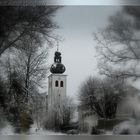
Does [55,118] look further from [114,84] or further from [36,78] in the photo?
[114,84]

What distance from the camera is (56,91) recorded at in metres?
3.00

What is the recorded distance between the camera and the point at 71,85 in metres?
3.01

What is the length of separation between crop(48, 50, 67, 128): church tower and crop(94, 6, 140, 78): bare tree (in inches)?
15.1

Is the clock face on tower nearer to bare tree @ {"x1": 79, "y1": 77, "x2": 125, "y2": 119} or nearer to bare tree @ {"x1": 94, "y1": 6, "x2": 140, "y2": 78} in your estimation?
bare tree @ {"x1": 79, "y1": 77, "x2": 125, "y2": 119}

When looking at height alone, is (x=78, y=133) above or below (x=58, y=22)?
below

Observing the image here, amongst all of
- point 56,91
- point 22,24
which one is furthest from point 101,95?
point 22,24

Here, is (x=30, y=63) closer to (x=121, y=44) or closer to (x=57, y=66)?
(x=57, y=66)

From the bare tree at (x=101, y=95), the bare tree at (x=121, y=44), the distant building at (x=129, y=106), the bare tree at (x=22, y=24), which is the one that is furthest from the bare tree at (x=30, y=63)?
the distant building at (x=129, y=106)

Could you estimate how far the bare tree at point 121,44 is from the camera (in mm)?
3084

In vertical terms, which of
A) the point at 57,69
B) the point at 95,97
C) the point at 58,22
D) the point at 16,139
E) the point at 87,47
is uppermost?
the point at 58,22

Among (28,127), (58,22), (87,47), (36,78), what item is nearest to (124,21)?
(87,47)

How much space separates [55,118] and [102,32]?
92cm

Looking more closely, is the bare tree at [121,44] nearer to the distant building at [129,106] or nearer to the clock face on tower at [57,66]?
the distant building at [129,106]

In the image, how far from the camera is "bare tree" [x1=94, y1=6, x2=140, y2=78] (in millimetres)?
3084
